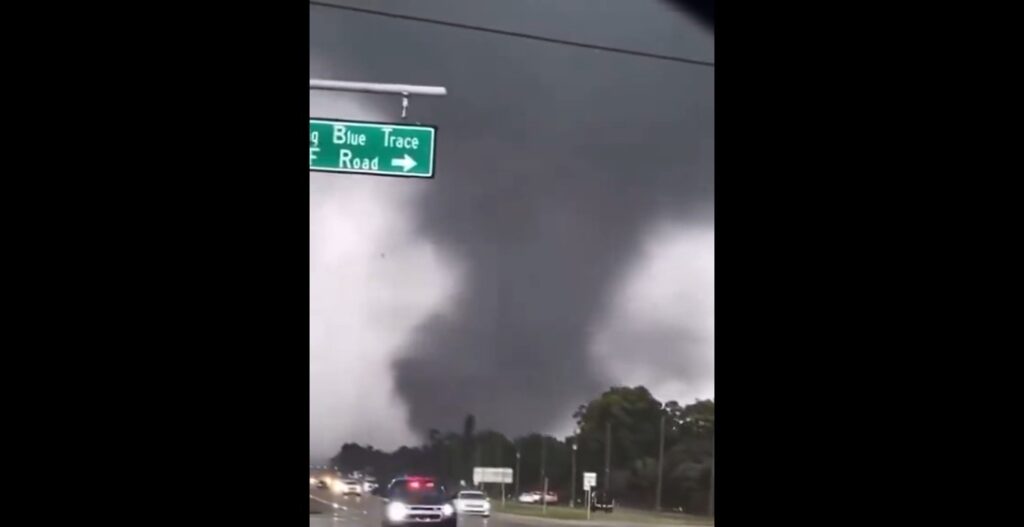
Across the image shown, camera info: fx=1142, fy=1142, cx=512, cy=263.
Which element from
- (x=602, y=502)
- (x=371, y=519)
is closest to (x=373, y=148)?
(x=371, y=519)

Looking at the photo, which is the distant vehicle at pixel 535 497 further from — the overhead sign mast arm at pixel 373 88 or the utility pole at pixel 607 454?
the overhead sign mast arm at pixel 373 88

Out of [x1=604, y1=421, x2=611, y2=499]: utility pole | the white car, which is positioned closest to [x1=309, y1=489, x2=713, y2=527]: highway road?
the white car

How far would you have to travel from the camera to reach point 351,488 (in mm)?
21516

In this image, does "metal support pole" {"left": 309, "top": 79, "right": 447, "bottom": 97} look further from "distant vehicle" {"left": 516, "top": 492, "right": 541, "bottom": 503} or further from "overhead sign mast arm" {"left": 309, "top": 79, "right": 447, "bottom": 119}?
"distant vehicle" {"left": 516, "top": 492, "right": 541, "bottom": 503}

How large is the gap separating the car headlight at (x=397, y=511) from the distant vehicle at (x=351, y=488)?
688 cm

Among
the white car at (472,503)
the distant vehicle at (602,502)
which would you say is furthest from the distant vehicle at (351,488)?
the distant vehicle at (602,502)

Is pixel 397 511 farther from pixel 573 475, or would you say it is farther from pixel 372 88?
pixel 573 475
